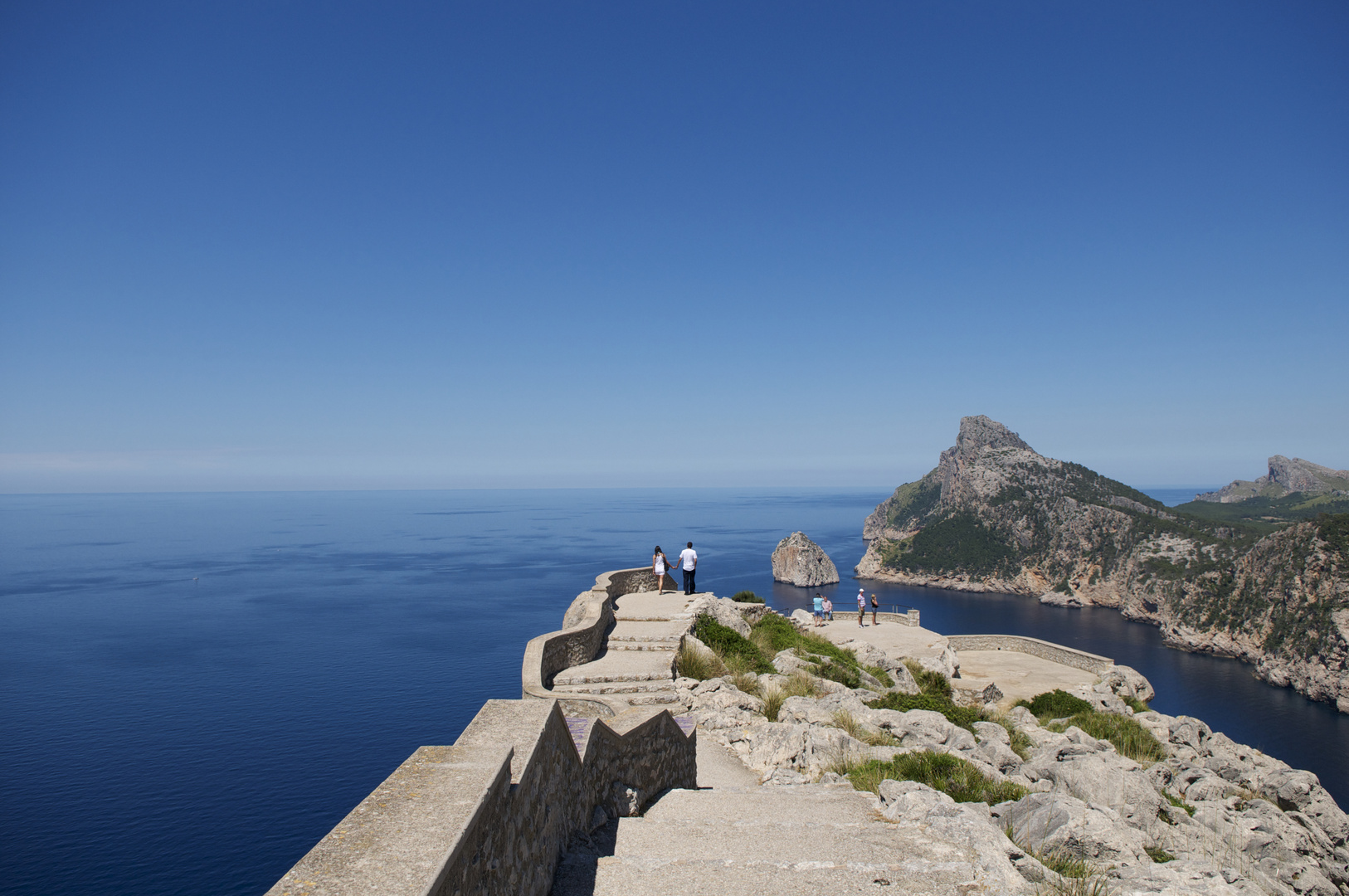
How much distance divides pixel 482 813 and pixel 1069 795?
799cm

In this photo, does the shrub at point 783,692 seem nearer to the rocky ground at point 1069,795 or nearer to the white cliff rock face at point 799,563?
the rocky ground at point 1069,795

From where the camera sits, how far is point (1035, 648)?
109 ft

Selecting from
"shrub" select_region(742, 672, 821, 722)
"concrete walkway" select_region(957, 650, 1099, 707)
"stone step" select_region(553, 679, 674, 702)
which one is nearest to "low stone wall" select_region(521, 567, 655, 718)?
"stone step" select_region(553, 679, 674, 702)

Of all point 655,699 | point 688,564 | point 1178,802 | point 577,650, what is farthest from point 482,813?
point 688,564

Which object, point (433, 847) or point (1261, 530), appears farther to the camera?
point (1261, 530)

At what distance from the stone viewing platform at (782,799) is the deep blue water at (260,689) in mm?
→ 26043

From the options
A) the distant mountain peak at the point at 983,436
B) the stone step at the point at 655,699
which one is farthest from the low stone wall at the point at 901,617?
the distant mountain peak at the point at 983,436

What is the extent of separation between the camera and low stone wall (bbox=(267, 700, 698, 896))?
10.5 feet

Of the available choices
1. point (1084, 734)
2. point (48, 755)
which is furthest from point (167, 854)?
point (1084, 734)

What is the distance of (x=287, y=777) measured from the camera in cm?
3653

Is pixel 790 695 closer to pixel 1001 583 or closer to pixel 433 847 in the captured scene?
pixel 433 847

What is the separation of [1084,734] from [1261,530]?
434 feet

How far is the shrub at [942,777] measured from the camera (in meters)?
8.39

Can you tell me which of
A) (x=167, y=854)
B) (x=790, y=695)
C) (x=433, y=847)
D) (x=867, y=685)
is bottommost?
(x=167, y=854)
